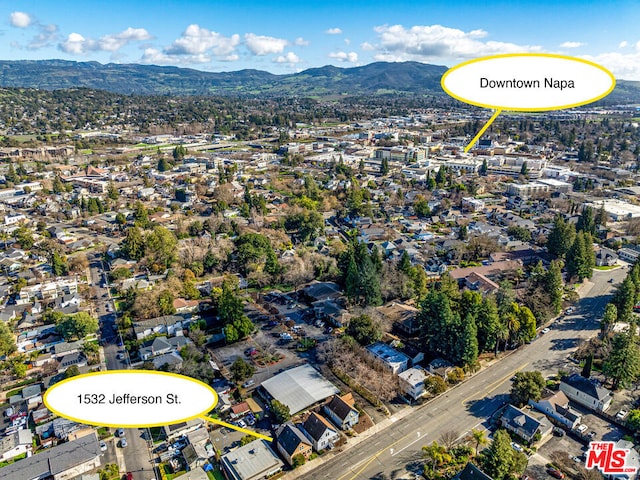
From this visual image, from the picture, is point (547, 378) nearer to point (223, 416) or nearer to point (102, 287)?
point (223, 416)

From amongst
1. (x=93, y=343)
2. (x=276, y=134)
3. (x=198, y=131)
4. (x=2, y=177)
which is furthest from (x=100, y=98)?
(x=93, y=343)

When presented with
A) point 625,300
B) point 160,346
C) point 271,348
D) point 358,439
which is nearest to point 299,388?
point 358,439

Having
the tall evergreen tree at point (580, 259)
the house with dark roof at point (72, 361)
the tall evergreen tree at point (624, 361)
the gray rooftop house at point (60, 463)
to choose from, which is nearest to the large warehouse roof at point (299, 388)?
the gray rooftop house at point (60, 463)

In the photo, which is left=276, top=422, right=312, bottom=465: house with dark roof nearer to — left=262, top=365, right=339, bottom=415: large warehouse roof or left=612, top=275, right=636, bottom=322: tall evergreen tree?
left=262, top=365, right=339, bottom=415: large warehouse roof

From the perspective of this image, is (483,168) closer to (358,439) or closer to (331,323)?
(331,323)

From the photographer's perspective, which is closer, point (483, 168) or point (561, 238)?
point (561, 238)

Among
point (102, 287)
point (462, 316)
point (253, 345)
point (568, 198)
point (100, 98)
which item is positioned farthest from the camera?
point (100, 98)

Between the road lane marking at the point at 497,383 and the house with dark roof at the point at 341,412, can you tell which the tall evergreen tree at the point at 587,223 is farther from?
the house with dark roof at the point at 341,412
